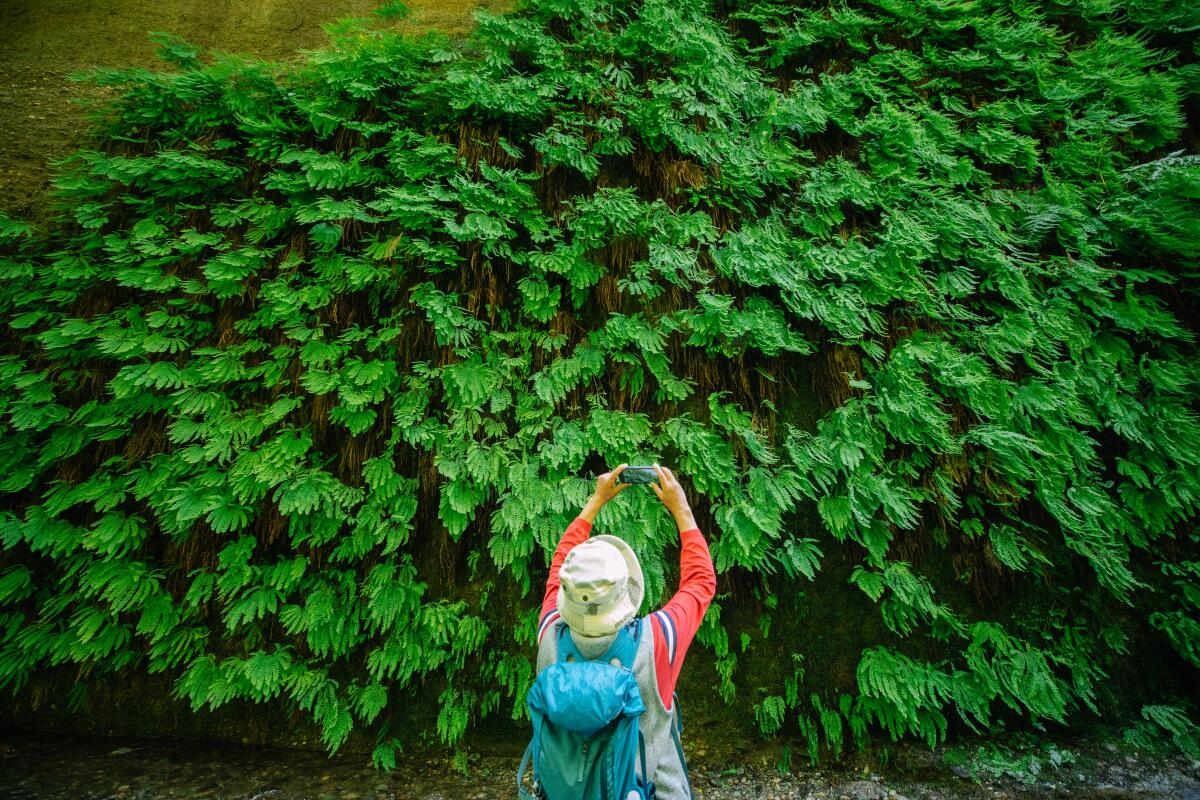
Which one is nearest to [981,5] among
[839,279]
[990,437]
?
[839,279]

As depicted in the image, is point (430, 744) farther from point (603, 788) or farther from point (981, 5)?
point (981, 5)

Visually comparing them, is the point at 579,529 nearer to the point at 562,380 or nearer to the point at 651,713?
the point at 651,713

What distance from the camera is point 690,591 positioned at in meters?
2.47

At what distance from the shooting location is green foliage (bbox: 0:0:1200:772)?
165 inches

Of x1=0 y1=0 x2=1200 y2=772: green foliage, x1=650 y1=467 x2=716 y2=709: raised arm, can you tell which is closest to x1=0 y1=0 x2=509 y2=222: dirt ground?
x1=0 y1=0 x2=1200 y2=772: green foliage

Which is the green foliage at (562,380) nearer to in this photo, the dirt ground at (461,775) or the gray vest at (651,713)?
the dirt ground at (461,775)

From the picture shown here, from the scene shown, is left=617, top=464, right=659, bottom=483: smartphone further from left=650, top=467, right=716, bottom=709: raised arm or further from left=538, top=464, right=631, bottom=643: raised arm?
left=650, top=467, right=716, bottom=709: raised arm

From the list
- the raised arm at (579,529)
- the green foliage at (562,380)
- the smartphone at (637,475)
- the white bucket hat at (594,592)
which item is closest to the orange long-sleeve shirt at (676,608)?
the raised arm at (579,529)

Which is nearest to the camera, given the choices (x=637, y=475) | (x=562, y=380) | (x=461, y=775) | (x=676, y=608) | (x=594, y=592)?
(x=594, y=592)

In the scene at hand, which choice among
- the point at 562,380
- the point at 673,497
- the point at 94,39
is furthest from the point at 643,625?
the point at 94,39

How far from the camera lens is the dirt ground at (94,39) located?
4.86 meters

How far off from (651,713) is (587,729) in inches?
17.3

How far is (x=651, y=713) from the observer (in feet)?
6.96

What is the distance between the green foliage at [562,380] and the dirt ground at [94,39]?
89cm
